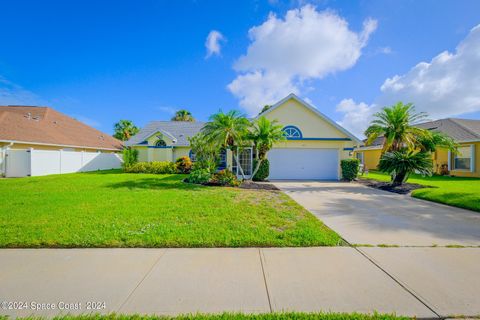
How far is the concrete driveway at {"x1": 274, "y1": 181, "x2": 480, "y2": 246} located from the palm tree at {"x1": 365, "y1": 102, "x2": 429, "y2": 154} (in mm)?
5566

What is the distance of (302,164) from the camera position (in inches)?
602

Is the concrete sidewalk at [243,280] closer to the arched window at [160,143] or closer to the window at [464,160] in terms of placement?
the arched window at [160,143]

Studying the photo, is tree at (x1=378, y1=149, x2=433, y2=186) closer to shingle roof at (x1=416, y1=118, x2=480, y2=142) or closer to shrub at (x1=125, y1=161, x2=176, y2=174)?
shingle roof at (x1=416, y1=118, x2=480, y2=142)

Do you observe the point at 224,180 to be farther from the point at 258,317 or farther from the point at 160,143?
the point at 160,143

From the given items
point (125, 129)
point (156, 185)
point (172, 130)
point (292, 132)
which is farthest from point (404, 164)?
point (125, 129)

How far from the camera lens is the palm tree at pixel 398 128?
490 inches

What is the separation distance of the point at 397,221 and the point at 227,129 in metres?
8.78

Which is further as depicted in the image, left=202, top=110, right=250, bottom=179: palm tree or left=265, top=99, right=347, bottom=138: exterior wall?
left=265, top=99, right=347, bottom=138: exterior wall

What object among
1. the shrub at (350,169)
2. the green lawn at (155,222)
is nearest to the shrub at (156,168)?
the green lawn at (155,222)

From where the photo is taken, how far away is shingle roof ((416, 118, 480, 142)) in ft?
52.9

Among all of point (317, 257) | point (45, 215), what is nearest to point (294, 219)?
point (317, 257)

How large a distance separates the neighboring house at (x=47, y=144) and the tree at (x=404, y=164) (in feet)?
81.3

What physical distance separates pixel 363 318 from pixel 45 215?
7925 millimetres

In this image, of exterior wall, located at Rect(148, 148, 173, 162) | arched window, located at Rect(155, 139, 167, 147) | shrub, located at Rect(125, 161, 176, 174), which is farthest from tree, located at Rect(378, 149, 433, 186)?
arched window, located at Rect(155, 139, 167, 147)
